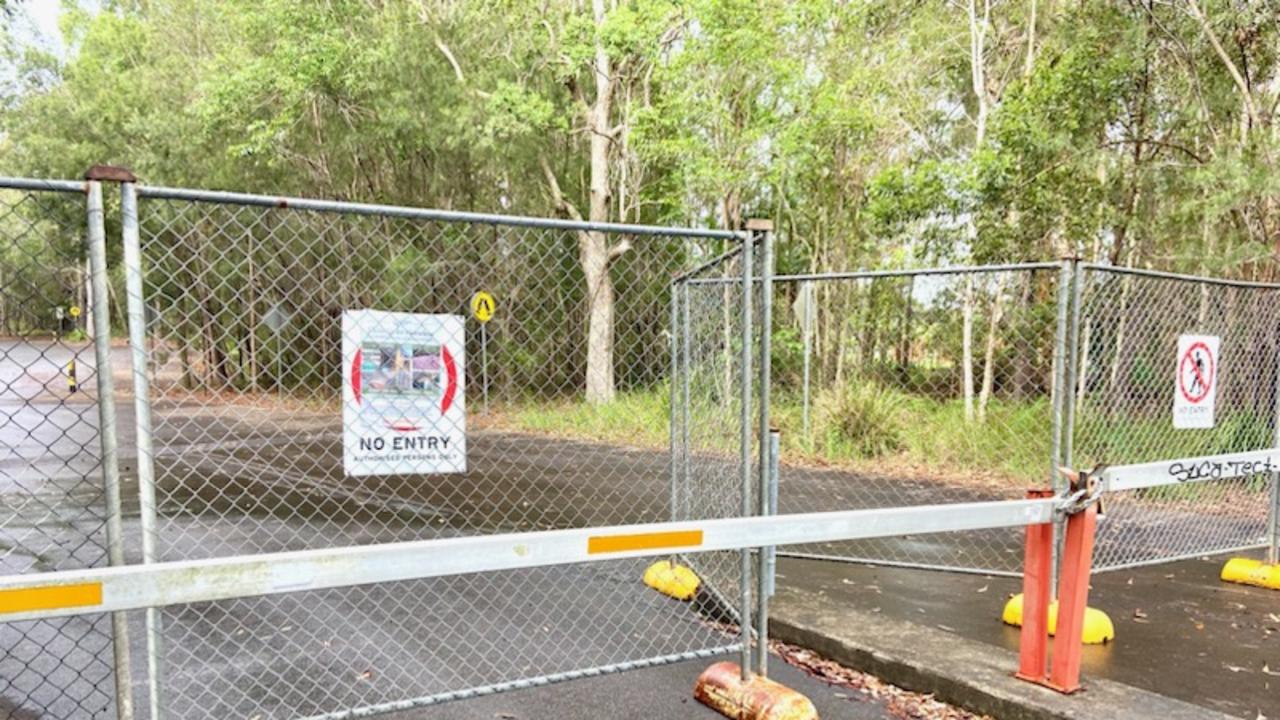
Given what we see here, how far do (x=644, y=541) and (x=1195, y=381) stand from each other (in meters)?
4.31

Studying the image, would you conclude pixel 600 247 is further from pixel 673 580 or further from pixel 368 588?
pixel 673 580

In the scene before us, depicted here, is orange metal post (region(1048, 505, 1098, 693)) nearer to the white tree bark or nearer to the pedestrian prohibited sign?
the pedestrian prohibited sign

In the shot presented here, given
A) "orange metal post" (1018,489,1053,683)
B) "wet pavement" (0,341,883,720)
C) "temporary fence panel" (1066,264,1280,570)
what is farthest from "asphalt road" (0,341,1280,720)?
"orange metal post" (1018,489,1053,683)

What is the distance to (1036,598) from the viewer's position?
366 cm

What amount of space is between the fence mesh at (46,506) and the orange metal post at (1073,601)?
406 cm

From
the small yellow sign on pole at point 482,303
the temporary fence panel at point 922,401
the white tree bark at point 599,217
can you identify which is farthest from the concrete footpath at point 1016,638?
the white tree bark at point 599,217

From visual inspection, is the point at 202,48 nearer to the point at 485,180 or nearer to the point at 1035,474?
the point at 485,180

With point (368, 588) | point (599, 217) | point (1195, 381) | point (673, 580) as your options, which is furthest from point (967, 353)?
point (368, 588)

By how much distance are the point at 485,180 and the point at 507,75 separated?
296 centimetres

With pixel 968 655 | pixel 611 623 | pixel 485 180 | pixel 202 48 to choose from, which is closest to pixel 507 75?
pixel 485 180

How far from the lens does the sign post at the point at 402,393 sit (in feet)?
9.28

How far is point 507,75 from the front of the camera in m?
17.5

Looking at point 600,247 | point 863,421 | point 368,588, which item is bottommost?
point 368,588

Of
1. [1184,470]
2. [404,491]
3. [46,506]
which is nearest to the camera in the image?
[1184,470]
